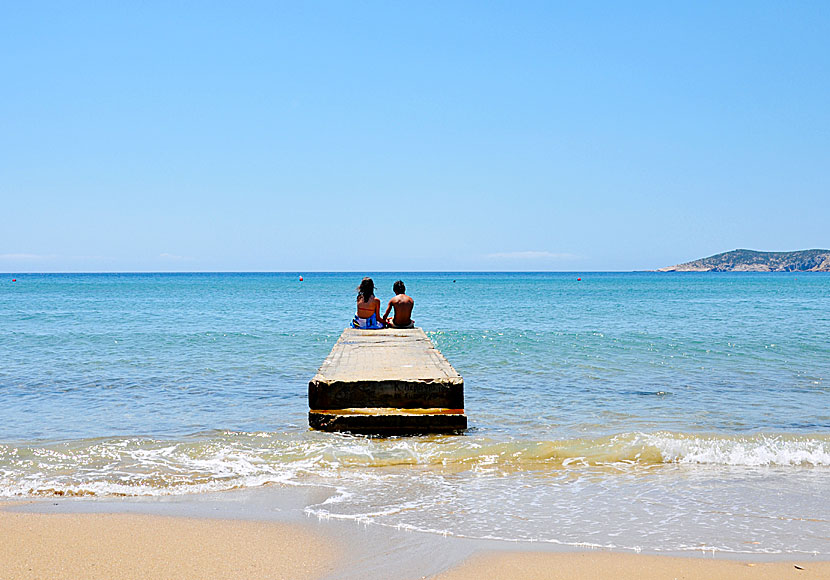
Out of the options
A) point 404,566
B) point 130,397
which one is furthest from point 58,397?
point 404,566

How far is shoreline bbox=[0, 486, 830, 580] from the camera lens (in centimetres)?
430

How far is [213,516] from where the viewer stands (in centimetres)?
538

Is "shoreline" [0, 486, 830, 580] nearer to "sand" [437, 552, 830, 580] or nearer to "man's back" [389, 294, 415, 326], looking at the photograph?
"sand" [437, 552, 830, 580]

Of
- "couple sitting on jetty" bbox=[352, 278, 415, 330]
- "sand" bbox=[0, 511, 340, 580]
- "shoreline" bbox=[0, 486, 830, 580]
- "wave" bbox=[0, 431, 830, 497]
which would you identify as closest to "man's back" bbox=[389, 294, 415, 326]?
"couple sitting on jetty" bbox=[352, 278, 415, 330]

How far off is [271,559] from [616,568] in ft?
6.94

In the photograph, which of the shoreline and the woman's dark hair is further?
the woman's dark hair

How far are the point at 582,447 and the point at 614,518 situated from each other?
234 centimetres

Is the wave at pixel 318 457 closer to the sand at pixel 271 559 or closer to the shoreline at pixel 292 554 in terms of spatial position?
the shoreline at pixel 292 554

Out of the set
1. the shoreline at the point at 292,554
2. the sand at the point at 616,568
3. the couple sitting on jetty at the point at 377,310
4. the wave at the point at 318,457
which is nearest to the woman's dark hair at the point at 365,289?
the couple sitting on jetty at the point at 377,310

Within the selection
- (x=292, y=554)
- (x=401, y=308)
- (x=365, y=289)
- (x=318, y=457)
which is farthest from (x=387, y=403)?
(x=365, y=289)

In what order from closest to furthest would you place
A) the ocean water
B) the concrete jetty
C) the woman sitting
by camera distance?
the ocean water
the concrete jetty
the woman sitting

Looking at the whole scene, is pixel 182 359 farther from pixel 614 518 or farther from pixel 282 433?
pixel 614 518

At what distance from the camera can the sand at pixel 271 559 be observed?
4270mm

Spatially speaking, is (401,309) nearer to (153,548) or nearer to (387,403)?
(387,403)
